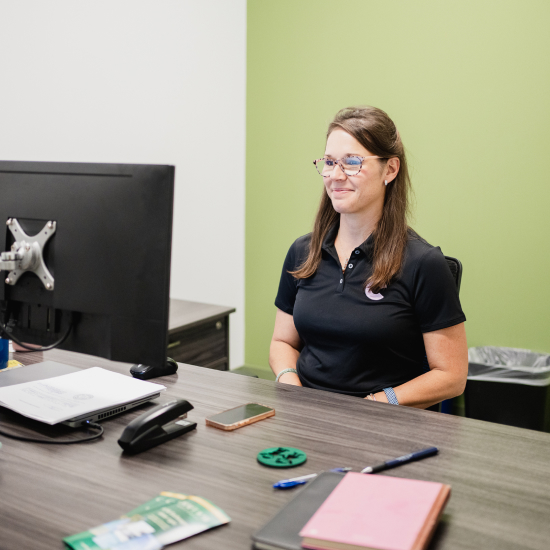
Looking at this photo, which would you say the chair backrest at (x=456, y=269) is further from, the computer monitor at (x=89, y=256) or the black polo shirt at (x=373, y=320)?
the computer monitor at (x=89, y=256)

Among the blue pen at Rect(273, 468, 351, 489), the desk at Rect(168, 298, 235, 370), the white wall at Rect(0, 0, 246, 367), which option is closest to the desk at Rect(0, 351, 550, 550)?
the blue pen at Rect(273, 468, 351, 489)

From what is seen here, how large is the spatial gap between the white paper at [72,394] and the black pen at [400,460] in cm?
49

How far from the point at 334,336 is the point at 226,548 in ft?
2.87

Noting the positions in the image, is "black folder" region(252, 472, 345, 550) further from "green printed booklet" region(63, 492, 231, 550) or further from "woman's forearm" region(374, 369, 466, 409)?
"woman's forearm" region(374, 369, 466, 409)

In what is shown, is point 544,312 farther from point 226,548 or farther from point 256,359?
point 226,548

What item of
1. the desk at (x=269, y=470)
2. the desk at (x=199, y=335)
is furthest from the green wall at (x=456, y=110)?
the desk at (x=269, y=470)

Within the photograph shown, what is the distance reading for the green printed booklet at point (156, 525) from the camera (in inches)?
29.7

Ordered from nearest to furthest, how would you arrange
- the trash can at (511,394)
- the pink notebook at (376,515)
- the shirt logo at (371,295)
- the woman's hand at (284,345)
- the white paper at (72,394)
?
the pink notebook at (376,515), the white paper at (72,394), the shirt logo at (371,295), the woman's hand at (284,345), the trash can at (511,394)

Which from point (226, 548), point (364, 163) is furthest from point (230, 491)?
point (364, 163)

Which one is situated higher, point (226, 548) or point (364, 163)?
point (364, 163)

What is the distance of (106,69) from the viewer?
9.19ft

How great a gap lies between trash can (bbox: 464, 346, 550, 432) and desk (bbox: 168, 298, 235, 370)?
118 cm

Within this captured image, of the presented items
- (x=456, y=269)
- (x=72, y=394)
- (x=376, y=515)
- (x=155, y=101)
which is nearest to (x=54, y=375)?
(x=72, y=394)

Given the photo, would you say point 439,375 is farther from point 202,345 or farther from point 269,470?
point 202,345
